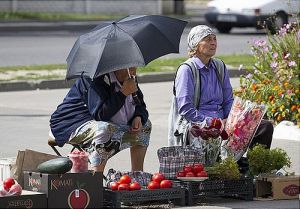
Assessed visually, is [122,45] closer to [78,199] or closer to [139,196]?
[139,196]

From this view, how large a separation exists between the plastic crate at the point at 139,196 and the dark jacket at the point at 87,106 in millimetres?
748

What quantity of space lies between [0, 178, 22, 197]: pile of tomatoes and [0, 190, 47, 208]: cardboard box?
0.05 meters

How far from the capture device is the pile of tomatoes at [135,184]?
838 cm

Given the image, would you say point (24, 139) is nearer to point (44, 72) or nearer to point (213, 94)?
point (213, 94)

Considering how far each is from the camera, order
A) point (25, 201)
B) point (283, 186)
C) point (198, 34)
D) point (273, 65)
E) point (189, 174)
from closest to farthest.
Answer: point (25, 201) < point (189, 174) < point (283, 186) < point (198, 34) < point (273, 65)

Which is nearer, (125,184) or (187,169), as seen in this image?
(125,184)

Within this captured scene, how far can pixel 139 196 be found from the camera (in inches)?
329

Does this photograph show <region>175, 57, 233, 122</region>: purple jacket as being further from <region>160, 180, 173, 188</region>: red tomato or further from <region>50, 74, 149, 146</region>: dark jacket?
<region>160, 180, 173, 188</region>: red tomato

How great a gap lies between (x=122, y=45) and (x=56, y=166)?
130cm

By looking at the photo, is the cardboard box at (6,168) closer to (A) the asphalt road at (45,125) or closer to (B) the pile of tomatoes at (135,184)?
(B) the pile of tomatoes at (135,184)

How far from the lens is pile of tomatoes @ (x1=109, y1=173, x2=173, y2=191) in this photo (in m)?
8.38

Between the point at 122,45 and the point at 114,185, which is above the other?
the point at 122,45

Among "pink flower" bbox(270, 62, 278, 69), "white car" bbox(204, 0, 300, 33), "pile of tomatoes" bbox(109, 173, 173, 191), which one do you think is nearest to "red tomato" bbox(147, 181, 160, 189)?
"pile of tomatoes" bbox(109, 173, 173, 191)

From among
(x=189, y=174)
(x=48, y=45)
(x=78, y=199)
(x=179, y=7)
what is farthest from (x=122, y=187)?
(x=179, y=7)
